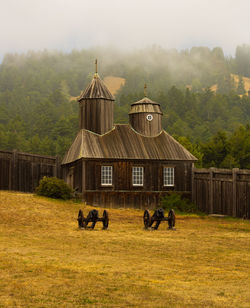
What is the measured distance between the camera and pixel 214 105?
429 feet

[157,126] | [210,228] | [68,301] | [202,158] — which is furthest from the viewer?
[202,158]

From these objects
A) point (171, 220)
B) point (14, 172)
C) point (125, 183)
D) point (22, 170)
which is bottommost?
point (171, 220)

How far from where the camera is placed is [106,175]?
33906 mm

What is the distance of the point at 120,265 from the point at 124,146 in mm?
22533

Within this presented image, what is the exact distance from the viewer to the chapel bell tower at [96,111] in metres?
35.8

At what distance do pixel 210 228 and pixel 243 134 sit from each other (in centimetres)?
4049

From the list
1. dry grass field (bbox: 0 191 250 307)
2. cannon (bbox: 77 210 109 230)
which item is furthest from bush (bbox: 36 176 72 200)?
cannon (bbox: 77 210 109 230)

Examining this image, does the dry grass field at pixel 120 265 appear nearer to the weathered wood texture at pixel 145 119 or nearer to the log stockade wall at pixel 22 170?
the log stockade wall at pixel 22 170

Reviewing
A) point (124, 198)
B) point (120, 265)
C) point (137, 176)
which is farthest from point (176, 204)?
point (120, 265)

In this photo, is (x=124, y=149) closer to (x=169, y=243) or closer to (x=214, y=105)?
(x=169, y=243)

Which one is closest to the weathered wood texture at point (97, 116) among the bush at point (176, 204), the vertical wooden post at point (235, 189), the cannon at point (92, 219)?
the bush at point (176, 204)

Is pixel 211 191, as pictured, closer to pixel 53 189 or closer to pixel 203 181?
pixel 203 181

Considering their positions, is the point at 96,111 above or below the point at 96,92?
→ below

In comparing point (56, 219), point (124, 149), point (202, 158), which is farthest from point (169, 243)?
point (202, 158)
